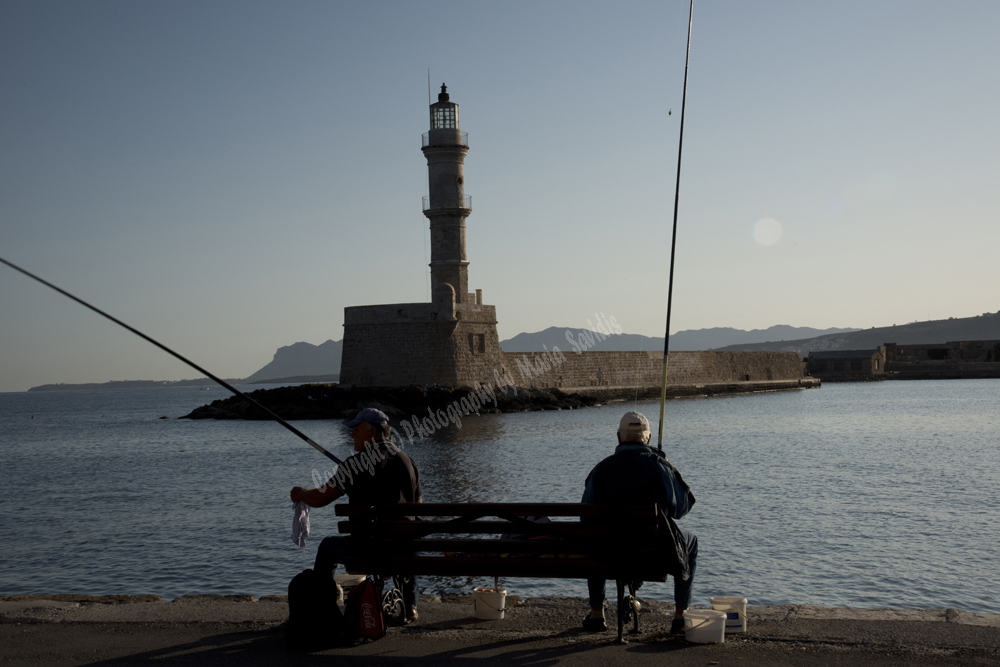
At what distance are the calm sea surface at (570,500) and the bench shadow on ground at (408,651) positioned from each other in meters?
3.13

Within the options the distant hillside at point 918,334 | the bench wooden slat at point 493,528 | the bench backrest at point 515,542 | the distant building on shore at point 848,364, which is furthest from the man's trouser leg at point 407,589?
the distant hillside at point 918,334

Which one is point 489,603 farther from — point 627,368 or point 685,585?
point 627,368

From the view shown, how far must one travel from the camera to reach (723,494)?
43.4 ft

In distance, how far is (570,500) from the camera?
496 inches

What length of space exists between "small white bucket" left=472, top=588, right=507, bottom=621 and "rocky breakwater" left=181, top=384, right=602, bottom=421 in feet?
82.3

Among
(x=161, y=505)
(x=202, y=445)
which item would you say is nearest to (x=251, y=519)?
(x=161, y=505)

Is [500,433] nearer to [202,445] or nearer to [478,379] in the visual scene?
[478,379]

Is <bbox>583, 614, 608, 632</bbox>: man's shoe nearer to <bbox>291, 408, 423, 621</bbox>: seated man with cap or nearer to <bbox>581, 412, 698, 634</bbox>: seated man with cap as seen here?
<bbox>581, 412, 698, 634</bbox>: seated man with cap

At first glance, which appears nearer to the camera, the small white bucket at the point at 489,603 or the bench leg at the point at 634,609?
the bench leg at the point at 634,609

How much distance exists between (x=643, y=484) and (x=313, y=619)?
162 centimetres

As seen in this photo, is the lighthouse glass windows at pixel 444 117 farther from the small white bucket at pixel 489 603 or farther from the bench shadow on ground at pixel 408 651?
the bench shadow on ground at pixel 408 651

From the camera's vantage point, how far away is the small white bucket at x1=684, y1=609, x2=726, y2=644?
12.1 feet

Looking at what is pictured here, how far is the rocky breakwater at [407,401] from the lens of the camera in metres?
29.8

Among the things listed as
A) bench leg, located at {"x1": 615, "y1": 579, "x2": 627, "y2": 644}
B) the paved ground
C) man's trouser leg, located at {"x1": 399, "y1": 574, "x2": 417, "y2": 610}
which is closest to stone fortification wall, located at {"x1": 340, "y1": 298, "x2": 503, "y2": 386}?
the paved ground
